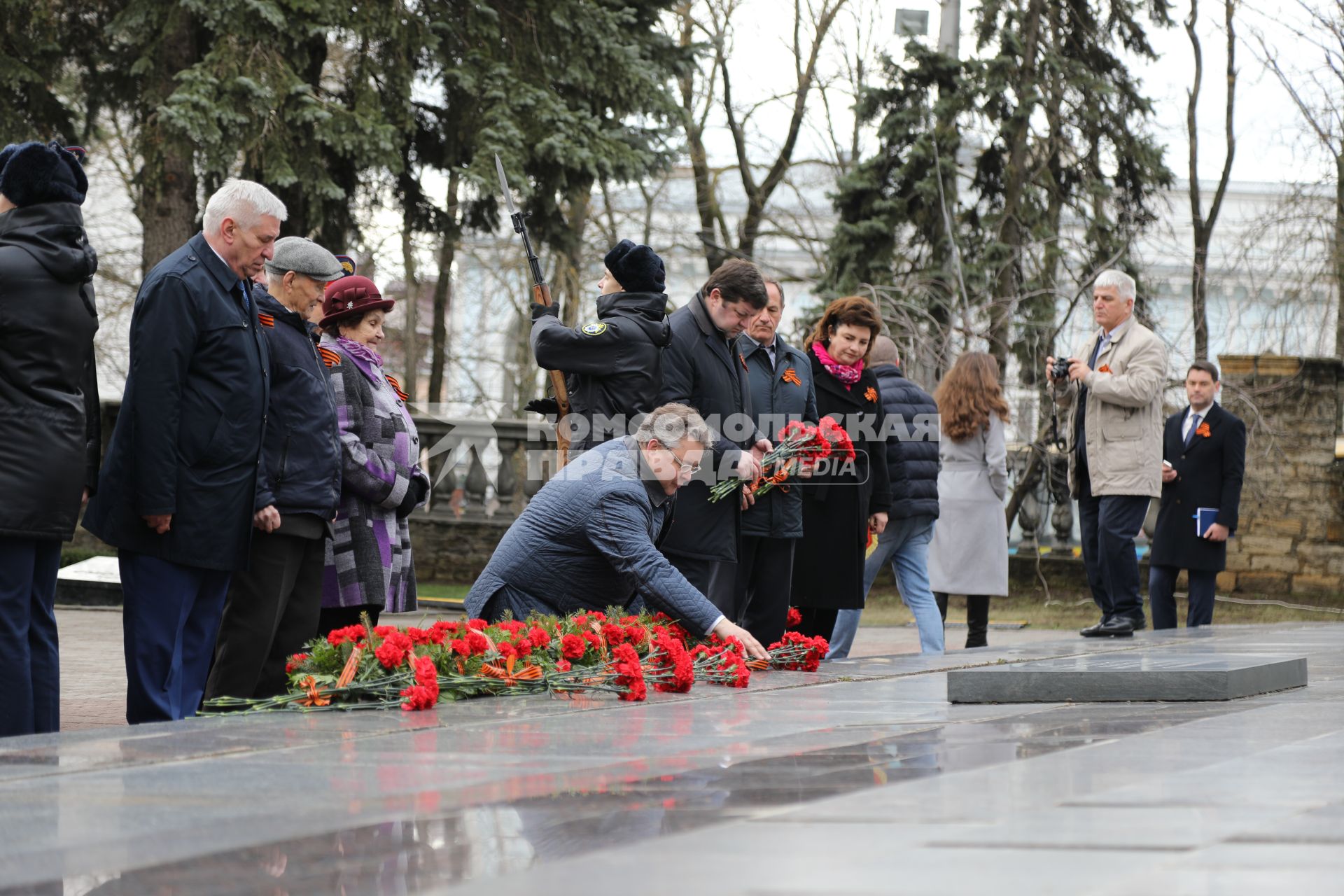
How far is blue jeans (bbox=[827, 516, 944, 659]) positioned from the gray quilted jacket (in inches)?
105

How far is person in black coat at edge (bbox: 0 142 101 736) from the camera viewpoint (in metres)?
5.11

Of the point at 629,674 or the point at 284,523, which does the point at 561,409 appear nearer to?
the point at 284,523

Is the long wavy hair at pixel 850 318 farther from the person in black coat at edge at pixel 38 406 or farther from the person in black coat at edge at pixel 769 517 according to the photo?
the person in black coat at edge at pixel 38 406

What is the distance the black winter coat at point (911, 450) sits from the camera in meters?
8.92

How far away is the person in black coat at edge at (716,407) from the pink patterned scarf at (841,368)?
1.07m

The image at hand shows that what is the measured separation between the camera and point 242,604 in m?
5.77

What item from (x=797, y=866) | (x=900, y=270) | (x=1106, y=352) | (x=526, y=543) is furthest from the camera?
(x=900, y=270)

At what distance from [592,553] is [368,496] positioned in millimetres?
837

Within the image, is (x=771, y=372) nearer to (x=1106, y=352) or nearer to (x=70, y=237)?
(x=1106, y=352)

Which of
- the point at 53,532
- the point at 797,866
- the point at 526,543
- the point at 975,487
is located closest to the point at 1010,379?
the point at 975,487

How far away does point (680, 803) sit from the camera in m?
3.40

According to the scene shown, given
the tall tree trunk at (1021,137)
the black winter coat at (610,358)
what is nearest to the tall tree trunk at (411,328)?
the tall tree trunk at (1021,137)

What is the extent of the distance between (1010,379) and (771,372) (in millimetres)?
13233

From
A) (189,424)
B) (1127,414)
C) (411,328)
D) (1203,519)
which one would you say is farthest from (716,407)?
(411,328)
